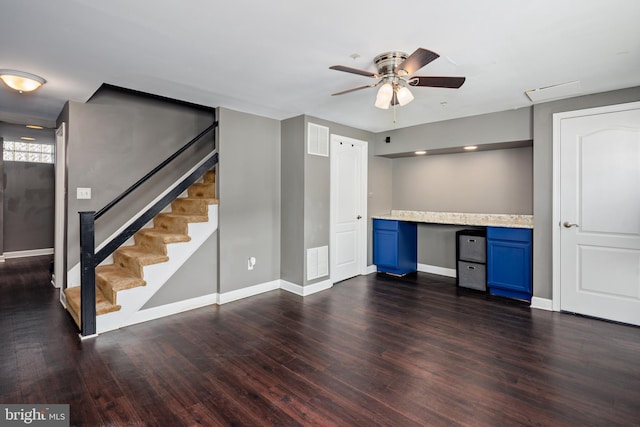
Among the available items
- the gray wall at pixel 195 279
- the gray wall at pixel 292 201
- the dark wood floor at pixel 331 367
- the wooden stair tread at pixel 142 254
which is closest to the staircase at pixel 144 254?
the wooden stair tread at pixel 142 254

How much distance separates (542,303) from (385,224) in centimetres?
237

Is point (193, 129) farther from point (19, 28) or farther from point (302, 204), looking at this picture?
point (19, 28)

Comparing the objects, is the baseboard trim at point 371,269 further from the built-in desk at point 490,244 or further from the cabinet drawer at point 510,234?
the cabinet drawer at point 510,234

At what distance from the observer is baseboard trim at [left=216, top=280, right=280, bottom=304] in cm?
398

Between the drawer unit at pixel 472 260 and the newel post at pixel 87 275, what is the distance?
4539mm

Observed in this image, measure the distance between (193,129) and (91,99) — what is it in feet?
3.96

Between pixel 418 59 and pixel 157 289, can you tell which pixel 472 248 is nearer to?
pixel 418 59

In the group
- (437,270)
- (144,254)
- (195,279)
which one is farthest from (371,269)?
(144,254)

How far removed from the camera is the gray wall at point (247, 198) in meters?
4.00

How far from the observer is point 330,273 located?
4746mm

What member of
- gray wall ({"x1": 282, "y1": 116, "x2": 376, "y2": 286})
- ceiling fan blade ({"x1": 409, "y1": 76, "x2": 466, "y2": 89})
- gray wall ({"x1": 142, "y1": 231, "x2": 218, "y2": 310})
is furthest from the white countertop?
gray wall ({"x1": 142, "y1": 231, "x2": 218, "y2": 310})

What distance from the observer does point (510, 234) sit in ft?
13.4

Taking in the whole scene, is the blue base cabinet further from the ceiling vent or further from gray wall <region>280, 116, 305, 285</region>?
gray wall <region>280, 116, 305, 285</region>

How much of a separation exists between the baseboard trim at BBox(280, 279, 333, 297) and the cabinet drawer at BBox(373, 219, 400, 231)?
136cm
